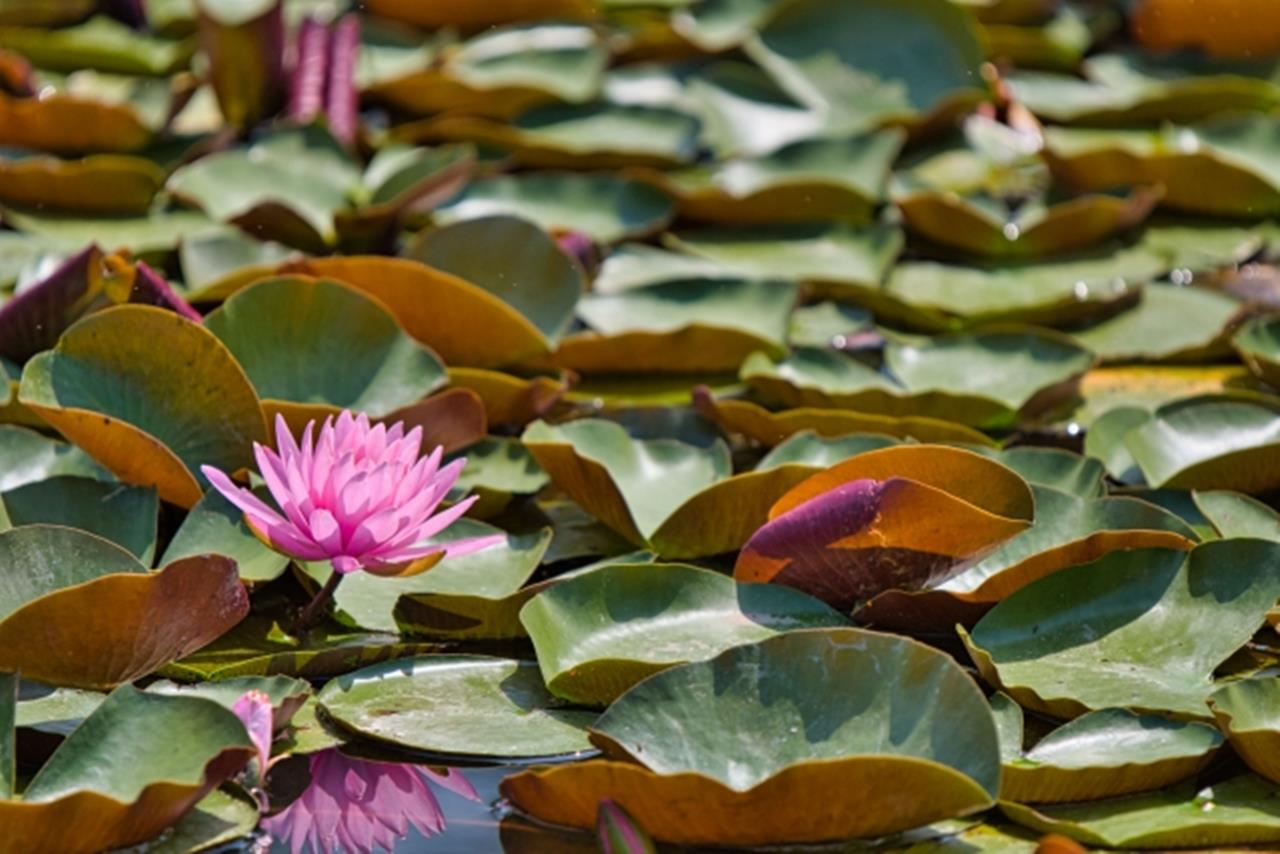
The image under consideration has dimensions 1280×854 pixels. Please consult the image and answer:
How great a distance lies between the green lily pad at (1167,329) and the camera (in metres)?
2.47

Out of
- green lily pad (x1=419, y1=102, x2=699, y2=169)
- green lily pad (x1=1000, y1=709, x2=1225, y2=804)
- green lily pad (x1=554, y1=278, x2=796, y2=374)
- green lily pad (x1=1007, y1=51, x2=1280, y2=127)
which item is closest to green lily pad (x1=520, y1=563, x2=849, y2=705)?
green lily pad (x1=1000, y1=709, x2=1225, y2=804)

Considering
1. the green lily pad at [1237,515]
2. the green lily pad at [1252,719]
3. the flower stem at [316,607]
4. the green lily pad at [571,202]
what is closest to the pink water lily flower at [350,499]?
the flower stem at [316,607]

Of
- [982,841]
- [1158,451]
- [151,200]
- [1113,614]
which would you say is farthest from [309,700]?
[151,200]

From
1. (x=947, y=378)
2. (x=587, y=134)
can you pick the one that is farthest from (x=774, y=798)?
(x=587, y=134)

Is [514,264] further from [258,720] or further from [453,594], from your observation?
[258,720]

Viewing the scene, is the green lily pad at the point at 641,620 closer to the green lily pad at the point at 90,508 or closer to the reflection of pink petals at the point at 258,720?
the reflection of pink petals at the point at 258,720

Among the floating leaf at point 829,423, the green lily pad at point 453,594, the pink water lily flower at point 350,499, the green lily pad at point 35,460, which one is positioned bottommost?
the floating leaf at point 829,423

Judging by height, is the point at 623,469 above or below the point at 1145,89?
above

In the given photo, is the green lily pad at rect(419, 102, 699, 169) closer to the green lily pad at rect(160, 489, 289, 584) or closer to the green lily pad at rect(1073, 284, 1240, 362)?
the green lily pad at rect(1073, 284, 1240, 362)

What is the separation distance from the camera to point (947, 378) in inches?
90.7

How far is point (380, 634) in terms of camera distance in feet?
5.42

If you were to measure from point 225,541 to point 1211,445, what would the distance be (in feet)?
3.38

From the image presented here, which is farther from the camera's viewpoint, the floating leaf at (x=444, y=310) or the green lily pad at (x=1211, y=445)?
the floating leaf at (x=444, y=310)

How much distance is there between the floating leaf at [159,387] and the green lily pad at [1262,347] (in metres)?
1.23
